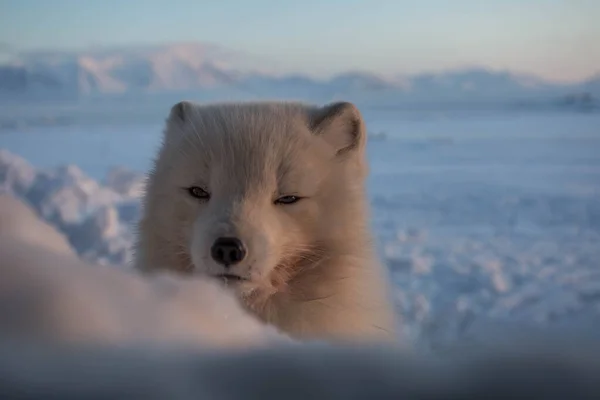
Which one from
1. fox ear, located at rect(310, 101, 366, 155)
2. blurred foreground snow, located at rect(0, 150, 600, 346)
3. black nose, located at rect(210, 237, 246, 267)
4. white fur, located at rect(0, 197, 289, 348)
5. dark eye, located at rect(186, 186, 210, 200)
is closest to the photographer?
white fur, located at rect(0, 197, 289, 348)

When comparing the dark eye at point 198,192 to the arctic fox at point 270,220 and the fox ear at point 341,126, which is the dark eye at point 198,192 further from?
the fox ear at point 341,126

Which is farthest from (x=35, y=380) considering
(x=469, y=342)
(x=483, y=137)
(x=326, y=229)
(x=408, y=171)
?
(x=483, y=137)

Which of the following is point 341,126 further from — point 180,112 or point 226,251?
point 226,251

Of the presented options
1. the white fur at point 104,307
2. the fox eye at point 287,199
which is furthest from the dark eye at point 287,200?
the white fur at point 104,307

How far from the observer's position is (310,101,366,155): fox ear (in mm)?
1576

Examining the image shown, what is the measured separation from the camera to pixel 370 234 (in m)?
1.57

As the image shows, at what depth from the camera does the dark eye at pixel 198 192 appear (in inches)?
53.3

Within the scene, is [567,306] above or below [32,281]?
above

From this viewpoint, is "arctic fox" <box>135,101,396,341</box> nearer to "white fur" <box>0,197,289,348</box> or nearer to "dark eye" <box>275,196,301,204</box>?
"dark eye" <box>275,196,301,204</box>

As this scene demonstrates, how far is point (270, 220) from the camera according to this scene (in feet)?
4.26

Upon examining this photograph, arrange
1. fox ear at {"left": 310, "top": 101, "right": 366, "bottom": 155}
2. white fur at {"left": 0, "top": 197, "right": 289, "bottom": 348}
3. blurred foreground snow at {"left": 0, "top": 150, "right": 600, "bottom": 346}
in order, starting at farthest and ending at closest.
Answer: blurred foreground snow at {"left": 0, "top": 150, "right": 600, "bottom": 346}
fox ear at {"left": 310, "top": 101, "right": 366, "bottom": 155}
white fur at {"left": 0, "top": 197, "right": 289, "bottom": 348}

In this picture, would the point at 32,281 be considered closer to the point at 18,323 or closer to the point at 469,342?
the point at 18,323

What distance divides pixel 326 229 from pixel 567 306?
7.30 ft

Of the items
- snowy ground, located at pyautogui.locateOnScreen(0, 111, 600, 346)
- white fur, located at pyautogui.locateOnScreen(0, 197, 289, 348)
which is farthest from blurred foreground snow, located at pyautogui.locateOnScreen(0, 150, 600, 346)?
white fur, located at pyautogui.locateOnScreen(0, 197, 289, 348)
